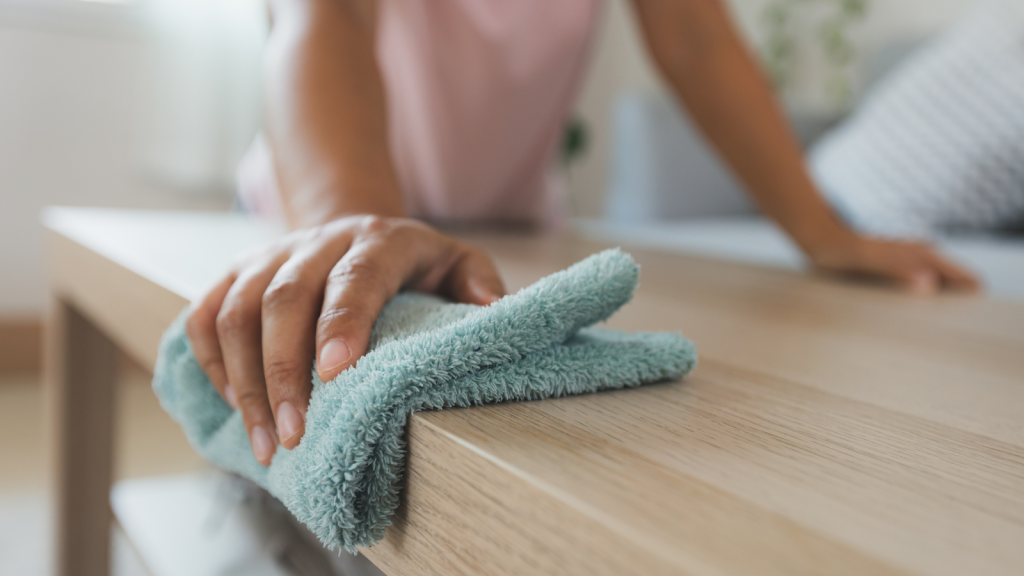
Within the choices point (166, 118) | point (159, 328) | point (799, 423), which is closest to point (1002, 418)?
point (799, 423)

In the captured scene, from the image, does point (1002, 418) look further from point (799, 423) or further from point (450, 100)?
point (450, 100)

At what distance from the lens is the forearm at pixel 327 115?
41cm

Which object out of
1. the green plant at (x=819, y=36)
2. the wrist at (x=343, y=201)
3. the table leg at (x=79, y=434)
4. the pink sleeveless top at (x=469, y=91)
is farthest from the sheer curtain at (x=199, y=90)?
the wrist at (x=343, y=201)

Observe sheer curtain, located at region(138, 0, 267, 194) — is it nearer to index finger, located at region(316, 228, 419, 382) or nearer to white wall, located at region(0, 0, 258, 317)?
white wall, located at region(0, 0, 258, 317)

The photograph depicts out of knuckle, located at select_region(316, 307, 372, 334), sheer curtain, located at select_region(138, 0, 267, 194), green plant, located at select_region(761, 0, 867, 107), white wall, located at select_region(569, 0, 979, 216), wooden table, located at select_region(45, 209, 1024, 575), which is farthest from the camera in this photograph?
white wall, located at select_region(569, 0, 979, 216)

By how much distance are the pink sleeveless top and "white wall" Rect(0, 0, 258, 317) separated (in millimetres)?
1211

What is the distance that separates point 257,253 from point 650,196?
4.90 feet

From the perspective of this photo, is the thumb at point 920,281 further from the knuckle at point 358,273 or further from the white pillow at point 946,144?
the white pillow at point 946,144

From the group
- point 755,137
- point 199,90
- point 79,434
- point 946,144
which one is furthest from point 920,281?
point 199,90

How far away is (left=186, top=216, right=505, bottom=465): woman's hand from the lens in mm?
250

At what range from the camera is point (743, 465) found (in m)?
0.19

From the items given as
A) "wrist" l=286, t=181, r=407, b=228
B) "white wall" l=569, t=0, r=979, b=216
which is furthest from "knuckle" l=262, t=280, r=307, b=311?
"white wall" l=569, t=0, r=979, b=216

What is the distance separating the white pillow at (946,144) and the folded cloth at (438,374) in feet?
4.34

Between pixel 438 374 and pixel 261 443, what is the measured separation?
0.09 metres
